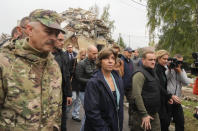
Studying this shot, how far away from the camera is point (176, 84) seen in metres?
4.02

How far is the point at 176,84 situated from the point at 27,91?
131 inches

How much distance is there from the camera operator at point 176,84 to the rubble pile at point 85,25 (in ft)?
74.9

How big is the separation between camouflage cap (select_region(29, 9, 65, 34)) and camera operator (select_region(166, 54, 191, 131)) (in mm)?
2953

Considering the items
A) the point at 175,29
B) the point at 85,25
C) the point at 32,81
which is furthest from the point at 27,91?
the point at 85,25

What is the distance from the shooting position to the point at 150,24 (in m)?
12.3

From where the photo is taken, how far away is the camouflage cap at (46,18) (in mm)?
1562

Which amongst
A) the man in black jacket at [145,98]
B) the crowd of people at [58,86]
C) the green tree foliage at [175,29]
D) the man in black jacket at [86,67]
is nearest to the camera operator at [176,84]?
the crowd of people at [58,86]

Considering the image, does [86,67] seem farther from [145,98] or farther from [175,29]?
[175,29]

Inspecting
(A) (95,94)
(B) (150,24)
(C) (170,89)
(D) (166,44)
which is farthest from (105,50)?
(D) (166,44)

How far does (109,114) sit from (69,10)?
31538mm

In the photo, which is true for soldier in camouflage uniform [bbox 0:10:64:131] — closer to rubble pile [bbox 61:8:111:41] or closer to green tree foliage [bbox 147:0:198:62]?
green tree foliage [bbox 147:0:198:62]

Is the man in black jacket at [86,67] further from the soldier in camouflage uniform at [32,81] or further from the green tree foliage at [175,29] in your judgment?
the green tree foliage at [175,29]

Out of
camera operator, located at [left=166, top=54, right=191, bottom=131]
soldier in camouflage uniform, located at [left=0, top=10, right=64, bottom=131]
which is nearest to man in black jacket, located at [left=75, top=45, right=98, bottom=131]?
camera operator, located at [left=166, top=54, right=191, bottom=131]

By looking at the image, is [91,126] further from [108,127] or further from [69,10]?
[69,10]
